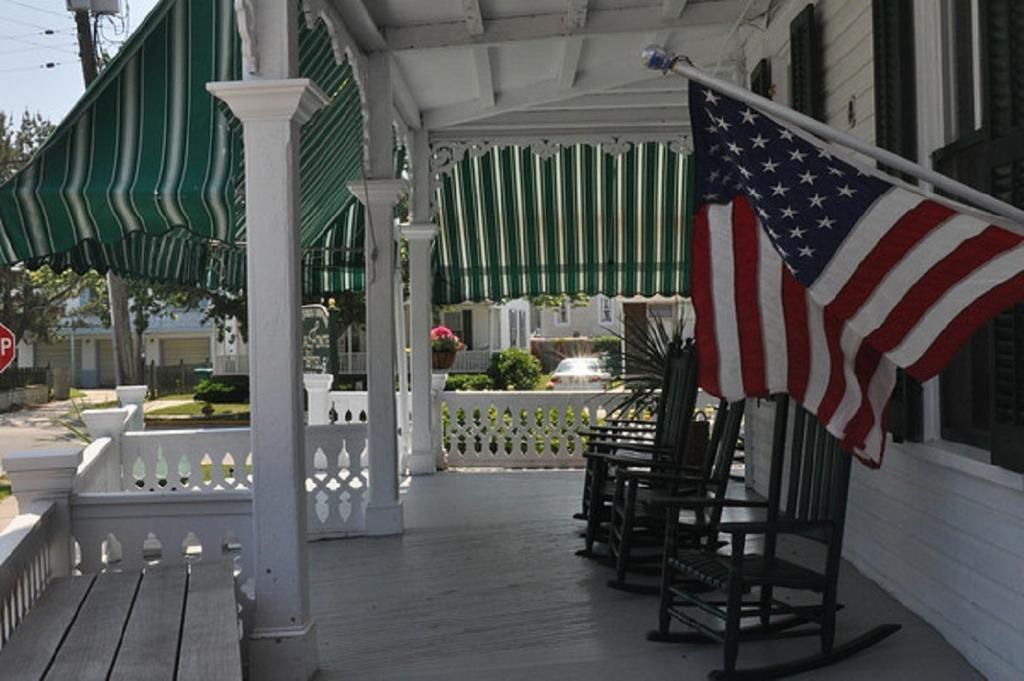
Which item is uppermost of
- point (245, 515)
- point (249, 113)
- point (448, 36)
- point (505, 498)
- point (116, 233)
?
point (448, 36)

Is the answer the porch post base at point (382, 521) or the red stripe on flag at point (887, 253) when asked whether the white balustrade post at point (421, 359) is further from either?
the red stripe on flag at point (887, 253)

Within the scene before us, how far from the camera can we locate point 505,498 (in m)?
7.80

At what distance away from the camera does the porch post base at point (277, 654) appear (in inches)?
143

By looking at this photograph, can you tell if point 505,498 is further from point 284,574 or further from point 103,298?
point 103,298

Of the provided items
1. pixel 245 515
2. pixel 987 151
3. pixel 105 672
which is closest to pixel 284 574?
pixel 245 515

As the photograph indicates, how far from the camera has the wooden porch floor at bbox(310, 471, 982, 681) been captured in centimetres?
373

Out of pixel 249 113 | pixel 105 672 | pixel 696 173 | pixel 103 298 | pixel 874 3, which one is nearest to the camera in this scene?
pixel 105 672

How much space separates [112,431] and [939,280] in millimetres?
5247

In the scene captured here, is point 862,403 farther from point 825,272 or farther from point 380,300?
point 380,300

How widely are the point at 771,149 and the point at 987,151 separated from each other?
0.96 metres

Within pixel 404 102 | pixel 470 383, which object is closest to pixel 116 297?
pixel 470 383

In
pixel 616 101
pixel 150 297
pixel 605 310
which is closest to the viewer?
pixel 616 101

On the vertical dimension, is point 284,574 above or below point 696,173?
below

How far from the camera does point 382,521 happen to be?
6.39 m
